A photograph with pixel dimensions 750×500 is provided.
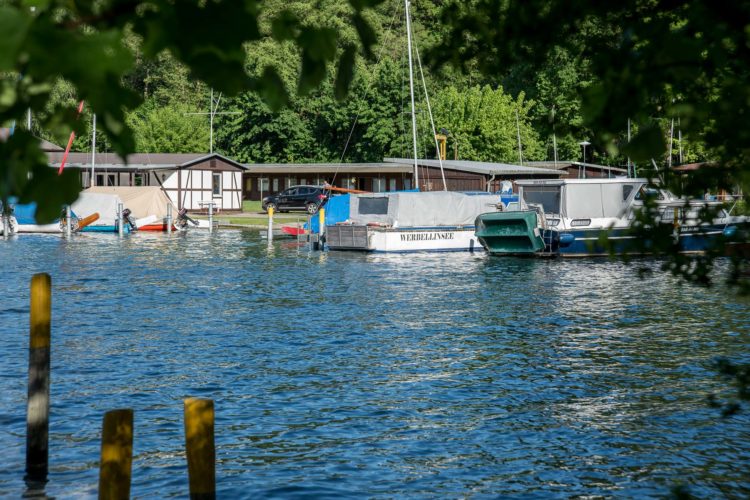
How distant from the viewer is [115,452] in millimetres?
7012

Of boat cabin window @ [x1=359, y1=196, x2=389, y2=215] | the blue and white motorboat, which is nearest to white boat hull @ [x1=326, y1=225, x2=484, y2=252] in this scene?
boat cabin window @ [x1=359, y1=196, x2=389, y2=215]

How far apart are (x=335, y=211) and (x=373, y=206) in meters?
2.90

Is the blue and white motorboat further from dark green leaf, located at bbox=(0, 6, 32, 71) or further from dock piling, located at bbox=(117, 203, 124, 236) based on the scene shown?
dark green leaf, located at bbox=(0, 6, 32, 71)

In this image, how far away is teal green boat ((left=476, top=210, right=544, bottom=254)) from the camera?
36.8 m

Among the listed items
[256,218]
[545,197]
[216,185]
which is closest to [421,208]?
[545,197]

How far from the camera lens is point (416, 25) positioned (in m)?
106

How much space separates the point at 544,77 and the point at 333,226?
4712 cm

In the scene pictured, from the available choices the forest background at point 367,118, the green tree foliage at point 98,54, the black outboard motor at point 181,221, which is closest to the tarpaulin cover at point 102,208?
the black outboard motor at point 181,221

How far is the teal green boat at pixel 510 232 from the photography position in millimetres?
36844

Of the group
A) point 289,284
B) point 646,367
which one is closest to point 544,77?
point 289,284

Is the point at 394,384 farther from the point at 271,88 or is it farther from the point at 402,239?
the point at 402,239

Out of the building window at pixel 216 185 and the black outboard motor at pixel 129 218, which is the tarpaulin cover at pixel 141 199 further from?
the building window at pixel 216 185

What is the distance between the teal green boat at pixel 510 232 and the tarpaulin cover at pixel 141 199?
22.3 meters

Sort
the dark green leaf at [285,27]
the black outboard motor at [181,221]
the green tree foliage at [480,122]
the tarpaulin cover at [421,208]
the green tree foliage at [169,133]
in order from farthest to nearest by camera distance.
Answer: the green tree foliage at [169,133] → the green tree foliage at [480,122] → the black outboard motor at [181,221] → the tarpaulin cover at [421,208] → the dark green leaf at [285,27]
